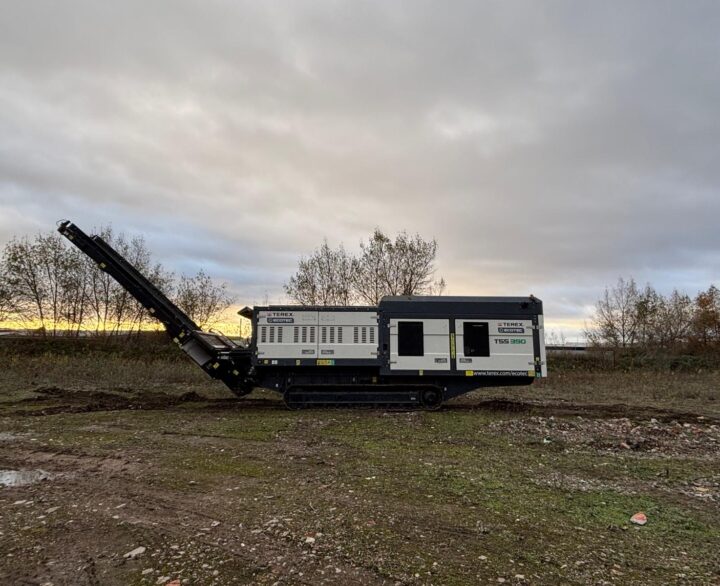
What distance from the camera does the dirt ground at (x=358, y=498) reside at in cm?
385

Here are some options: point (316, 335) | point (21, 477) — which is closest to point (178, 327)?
point (316, 335)

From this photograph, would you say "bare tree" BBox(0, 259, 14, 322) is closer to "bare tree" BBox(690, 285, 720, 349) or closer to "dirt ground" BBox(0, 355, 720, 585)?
"dirt ground" BBox(0, 355, 720, 585)

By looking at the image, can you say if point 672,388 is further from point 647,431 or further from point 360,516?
point 360,516

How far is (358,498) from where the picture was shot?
5.52 meters

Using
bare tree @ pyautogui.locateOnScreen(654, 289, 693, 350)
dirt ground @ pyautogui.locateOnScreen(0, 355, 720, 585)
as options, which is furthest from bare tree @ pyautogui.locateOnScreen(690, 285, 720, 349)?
dirt ground @ pyautogui.locateOnScreen(0, 355, 720, 585)

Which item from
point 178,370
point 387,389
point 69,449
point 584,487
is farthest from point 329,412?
point 178,370

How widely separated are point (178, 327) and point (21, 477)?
6.84m

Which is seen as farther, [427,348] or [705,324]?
[705,324]

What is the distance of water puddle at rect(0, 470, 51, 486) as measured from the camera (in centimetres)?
623

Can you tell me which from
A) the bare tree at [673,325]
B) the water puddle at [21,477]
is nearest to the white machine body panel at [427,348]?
the water puddle at [21,477]

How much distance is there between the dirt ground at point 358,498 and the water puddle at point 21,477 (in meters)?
0.05

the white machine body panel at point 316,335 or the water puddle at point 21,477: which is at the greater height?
the white machine body panel at point 316,335

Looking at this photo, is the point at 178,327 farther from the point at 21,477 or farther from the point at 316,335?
the point at 21,477

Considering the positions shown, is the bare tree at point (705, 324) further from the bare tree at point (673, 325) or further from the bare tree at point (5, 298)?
the bare tree at point (5, 298)
